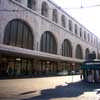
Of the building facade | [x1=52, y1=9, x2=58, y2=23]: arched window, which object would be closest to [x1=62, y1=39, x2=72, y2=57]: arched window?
the building facade

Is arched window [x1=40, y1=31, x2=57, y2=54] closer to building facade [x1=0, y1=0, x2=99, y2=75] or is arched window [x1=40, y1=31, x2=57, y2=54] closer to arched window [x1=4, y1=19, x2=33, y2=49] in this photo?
building facade [x1=0, y1=0, x2=99, y2=75]

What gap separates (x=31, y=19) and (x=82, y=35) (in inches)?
1263

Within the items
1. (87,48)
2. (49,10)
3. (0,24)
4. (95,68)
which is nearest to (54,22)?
(49,10)

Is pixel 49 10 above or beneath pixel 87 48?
above

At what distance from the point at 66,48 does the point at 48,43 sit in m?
9.64

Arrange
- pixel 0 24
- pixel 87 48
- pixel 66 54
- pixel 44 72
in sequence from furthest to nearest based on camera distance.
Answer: pixel 87 48 < pixel 66 54 < pixel 44 72 < pixel 0 24

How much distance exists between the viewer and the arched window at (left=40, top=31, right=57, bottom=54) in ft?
111

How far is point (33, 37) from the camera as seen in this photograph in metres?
30.6

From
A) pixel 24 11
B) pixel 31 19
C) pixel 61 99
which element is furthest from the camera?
pixel 31 19

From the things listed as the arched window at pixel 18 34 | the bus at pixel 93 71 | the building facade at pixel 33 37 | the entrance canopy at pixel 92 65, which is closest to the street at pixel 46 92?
the bus at pixel 93 71

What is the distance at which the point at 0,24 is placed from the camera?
23.1 meters

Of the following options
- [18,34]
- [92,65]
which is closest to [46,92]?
[92,65]

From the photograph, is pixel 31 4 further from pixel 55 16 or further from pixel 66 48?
pixel 66 48

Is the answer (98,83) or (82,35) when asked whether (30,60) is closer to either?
(98,83)
